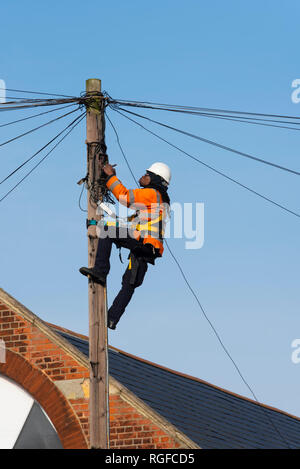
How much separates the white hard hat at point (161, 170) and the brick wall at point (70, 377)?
12.7ft

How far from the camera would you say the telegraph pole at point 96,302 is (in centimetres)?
1284

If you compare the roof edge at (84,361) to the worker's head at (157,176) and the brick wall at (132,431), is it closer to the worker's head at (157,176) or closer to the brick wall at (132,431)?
the brick wall at (132,431)

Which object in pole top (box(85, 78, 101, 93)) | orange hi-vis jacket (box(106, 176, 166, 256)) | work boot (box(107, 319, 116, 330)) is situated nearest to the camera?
work boot (box(107, 319, 116, 330))

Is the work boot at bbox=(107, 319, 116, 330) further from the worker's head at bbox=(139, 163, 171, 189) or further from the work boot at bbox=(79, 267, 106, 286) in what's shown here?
the worker's head at bbox=(139, 163, 171, 189)

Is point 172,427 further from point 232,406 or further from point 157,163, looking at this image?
point 232,406

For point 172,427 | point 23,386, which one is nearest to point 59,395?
point 23,386

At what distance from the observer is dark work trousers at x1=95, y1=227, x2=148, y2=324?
13.2m

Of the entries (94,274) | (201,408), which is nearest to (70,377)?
(94,274)

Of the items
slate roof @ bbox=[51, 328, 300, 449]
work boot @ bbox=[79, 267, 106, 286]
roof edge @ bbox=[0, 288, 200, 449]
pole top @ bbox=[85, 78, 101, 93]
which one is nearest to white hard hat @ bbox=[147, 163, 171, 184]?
pole top @ bbox=[85, 78, 101, 93]

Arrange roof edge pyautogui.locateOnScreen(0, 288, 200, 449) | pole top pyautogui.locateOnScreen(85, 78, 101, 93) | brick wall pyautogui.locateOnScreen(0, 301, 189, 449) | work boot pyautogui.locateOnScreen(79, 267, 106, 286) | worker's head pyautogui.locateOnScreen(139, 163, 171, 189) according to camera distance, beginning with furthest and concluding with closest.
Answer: brick wall pyautogui.locateOnScreen(0, 301, 189, 449) → roof edge pyautogui.locateOnScreen(0, 288, 200, 449) → worker's head pyautogui.locateOnScreen(139, 163, 171, 189) → pole top pyautogui.locateOnScreen(85, 78, 101, 93) → work boot pyautogui.locateOnScreen(79, 267, 106, 286)

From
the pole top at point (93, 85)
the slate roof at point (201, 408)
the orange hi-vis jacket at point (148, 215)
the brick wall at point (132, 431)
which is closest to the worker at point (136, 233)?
the orange hi-vis jacket at point (148, 215)

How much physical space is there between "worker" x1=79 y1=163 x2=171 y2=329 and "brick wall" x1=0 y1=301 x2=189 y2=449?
9.39 ft

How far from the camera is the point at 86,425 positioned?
15930 mm

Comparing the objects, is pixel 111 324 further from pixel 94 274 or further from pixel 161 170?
pixel 161 170
